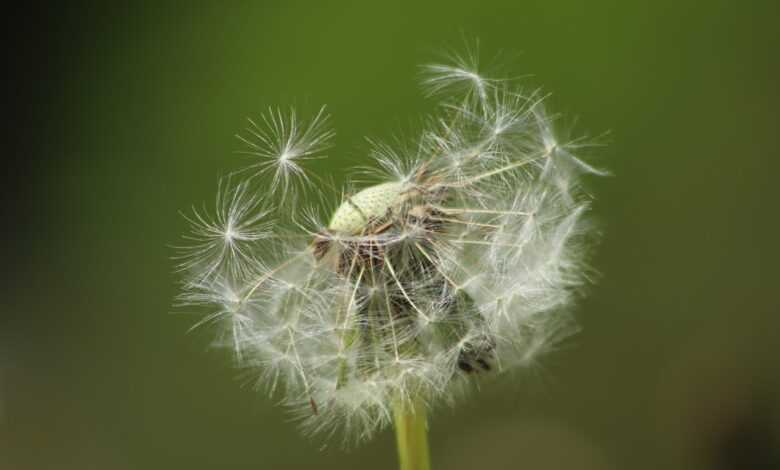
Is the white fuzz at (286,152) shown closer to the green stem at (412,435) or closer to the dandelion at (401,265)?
the dandelion at (401,265)

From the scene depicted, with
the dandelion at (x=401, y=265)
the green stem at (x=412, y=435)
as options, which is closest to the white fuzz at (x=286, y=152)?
the dandelion at (x=401, y=265)

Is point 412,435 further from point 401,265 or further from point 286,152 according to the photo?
point 286,152

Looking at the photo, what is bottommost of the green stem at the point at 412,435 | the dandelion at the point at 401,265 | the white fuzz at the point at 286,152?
the green stem at the point at 412,435

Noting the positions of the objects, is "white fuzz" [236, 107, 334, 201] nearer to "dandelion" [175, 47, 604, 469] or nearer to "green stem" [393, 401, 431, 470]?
"dandelion" [175, 47, 604, 469]

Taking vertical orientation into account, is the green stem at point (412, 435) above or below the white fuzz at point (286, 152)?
below

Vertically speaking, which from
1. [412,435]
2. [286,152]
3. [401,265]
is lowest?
[412,435]

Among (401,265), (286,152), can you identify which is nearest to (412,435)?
(401,265)

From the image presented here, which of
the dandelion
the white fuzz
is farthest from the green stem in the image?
the white fuzz
